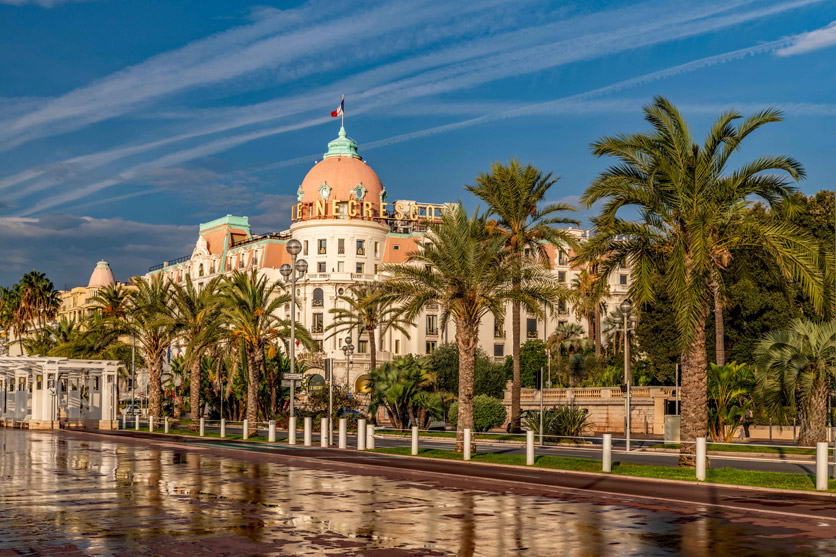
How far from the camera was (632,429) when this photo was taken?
185 feet

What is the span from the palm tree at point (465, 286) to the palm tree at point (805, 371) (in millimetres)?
7939

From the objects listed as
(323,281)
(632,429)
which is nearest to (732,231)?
(632,429)

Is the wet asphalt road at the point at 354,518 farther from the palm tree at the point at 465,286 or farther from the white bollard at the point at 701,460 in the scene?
the palm tree at the point at 465,286

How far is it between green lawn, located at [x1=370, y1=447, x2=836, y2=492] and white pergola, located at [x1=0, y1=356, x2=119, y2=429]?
3012 cm

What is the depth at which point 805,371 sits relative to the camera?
32219 mm

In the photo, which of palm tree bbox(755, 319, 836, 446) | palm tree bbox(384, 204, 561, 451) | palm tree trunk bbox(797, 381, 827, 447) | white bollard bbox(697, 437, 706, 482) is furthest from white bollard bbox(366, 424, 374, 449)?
palm tree trunk bbox(797, 381, 827, 447)

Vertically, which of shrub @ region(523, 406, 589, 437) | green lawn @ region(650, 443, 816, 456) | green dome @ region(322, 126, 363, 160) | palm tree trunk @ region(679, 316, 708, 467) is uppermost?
green dome @ region(322, 126, 363, 160)

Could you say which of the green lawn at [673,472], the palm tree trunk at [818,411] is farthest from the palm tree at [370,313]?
the palm tree trunk at [818,411]

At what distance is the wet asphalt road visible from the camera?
11.4 metres

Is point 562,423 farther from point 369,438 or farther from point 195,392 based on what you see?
point 195,392

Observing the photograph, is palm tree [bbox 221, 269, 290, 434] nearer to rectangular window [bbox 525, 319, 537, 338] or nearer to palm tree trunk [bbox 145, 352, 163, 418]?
palm tree trunk [bbox 145, 352, 163, 418]

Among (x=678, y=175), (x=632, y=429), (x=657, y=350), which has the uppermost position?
(x=678, y=175)

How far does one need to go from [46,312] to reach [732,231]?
91.3 meters

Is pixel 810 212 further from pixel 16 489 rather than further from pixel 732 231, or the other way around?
pixel 16 489
